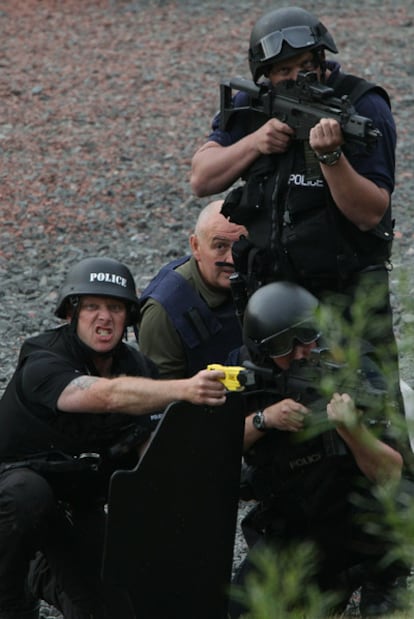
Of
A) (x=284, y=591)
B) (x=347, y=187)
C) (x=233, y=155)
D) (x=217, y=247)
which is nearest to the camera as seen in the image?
(x=284, y=591)

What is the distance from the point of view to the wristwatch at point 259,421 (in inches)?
220

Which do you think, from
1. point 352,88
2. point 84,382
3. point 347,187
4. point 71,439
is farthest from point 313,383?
point 352,88

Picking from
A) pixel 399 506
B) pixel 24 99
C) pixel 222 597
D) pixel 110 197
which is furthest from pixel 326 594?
pixel 24 99

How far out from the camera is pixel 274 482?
5.77 meters

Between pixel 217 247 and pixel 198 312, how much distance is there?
30 centimetres

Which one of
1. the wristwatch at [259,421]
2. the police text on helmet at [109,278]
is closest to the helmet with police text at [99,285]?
the police text on helmet at [109,278]

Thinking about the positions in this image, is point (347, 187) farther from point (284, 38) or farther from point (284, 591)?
point (284, 591)

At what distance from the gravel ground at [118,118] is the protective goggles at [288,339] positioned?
2.33 m

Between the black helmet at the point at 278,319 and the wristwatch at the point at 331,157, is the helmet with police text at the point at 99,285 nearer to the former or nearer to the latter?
the black helmet at the point at 278,319

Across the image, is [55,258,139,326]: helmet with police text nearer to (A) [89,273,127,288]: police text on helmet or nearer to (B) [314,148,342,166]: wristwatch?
(A) [89,273,127,288]: police text on helmet

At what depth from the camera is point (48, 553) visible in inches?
231

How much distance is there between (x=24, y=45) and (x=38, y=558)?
12.1 m

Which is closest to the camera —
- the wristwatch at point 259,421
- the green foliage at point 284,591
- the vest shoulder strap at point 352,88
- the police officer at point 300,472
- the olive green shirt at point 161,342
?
the green foliage at point 284,591

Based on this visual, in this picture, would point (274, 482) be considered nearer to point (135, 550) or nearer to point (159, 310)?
point (135, 550)
